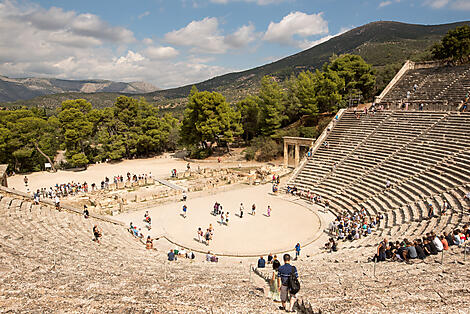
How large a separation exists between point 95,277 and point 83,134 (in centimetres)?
3393

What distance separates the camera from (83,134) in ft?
123

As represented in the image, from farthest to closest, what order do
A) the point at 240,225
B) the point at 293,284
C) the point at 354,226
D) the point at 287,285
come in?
the point at 240,225 < the point at 354,226 < the point at 287,285 < the point at 293,284

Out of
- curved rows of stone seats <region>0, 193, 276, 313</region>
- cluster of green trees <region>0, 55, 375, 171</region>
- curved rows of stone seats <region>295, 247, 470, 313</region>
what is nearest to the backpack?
curved rows of stone seats <region>295, 247, 470, 313</region>

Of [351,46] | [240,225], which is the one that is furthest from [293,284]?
[351,46]

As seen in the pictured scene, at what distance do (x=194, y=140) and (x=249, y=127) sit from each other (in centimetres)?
984

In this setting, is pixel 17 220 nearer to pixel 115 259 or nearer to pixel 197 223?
pixel 115 259

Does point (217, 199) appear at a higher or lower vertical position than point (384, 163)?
lower

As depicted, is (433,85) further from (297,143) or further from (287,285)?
(287,285)

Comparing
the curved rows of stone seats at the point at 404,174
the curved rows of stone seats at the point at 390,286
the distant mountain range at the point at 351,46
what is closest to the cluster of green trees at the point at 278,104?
the curved rows of stone seats at the point at 404,174

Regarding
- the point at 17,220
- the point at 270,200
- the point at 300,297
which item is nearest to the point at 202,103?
the point at 270,200

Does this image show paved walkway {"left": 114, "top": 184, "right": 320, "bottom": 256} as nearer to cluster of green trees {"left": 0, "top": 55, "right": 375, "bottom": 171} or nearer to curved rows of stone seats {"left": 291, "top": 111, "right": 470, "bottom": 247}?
curved rows of stone seats {"left": 291, "top": 111, "right": 470, "bottom": 247}

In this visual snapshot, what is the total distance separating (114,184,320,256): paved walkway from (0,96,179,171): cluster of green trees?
72.8 ft

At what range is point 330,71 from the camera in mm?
39156

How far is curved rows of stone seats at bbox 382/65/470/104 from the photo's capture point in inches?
1102
